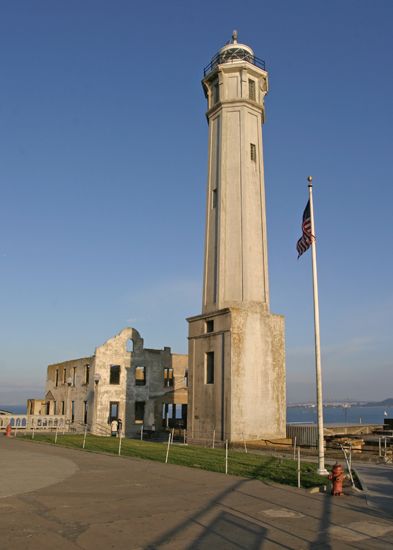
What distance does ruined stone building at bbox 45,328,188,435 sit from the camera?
44219 mm

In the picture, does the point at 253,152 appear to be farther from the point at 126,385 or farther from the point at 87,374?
the point at 87,374

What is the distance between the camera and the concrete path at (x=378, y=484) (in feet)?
44.2

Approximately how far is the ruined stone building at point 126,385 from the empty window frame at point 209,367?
1321 centimetres

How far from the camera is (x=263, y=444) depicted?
28.2 meters

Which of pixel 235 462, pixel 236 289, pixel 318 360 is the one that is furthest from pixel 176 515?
pixel 236 289

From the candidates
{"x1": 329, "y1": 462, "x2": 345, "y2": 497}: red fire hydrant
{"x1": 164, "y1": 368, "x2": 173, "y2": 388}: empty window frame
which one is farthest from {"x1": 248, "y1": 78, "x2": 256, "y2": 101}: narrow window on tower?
{"x1": 329, "y1": 462, "x2": 345, "y2": 497}: red fire hydrant

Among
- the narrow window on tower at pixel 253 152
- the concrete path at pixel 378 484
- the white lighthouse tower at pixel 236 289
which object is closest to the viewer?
the concrete path at pixel 378 484

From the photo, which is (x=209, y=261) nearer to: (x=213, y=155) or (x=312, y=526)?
(x=213, y=155)

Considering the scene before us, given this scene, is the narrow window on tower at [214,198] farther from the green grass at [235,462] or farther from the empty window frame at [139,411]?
the empty window frame at [139,411]

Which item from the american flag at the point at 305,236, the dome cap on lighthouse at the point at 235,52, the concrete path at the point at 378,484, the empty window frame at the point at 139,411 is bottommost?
the concrete path at the point at 378,484

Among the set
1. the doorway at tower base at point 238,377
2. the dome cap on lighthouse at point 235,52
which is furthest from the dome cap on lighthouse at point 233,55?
the doorway at tower base at point 238,377

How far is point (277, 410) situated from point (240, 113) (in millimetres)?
19081

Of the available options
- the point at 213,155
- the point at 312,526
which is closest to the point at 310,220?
the point at 312,526

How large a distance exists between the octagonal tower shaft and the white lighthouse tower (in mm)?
62
